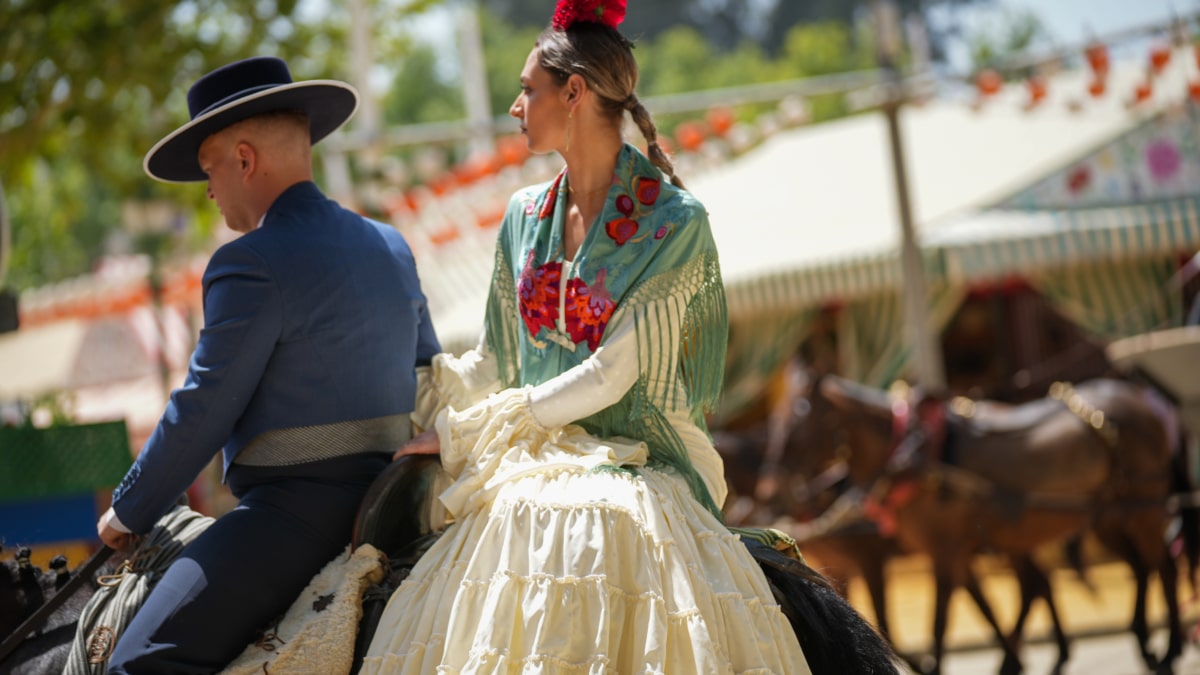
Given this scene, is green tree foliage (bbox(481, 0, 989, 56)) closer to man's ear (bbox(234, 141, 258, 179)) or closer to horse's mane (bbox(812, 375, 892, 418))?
horse's mane (bbox(812, 375, 892, 418))

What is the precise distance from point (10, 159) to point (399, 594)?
334 inches

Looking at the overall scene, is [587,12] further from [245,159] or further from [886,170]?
[886,170]

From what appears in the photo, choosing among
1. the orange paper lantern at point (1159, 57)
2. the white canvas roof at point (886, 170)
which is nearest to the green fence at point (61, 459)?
the white canvas roof at point (886, 170)

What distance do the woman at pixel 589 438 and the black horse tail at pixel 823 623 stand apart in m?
0.12

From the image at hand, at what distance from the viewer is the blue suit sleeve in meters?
3.15

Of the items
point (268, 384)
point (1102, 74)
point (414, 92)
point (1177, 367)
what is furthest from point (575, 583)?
point (414, 92)

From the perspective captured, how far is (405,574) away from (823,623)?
981mm

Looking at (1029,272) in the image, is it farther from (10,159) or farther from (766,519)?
(10,159)

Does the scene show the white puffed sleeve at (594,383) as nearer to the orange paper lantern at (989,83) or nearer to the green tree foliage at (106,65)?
the green tree foliage at (106,65)

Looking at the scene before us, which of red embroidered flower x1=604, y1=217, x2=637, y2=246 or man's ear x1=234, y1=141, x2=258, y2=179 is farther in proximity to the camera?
man's ear x1=234, y1=141, x2=258, y2=179

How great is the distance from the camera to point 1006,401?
31.9 ft

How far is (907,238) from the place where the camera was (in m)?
10.7

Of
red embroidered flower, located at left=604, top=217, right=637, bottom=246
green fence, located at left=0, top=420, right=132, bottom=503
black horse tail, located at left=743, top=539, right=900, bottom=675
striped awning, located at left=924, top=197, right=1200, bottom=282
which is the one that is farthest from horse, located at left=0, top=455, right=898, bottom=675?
striped awning, located at left=924, top=197, right=1200, bottom=282

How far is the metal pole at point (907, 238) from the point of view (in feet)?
34.5
